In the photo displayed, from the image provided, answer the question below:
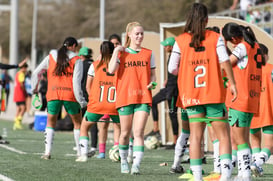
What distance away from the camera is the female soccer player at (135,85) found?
10.1 metres

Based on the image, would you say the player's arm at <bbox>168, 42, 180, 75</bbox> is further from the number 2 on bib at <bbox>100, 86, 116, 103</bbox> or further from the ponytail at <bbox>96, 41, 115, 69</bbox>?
the number 2 on bib at <bbox>100, 86, 116, 103</bbox>

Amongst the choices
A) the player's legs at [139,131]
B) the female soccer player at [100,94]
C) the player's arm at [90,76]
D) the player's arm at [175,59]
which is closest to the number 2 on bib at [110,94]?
the female soccer player at [100,94]

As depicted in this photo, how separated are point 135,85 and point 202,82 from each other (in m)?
1.80

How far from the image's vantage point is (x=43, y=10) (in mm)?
Result: 83625

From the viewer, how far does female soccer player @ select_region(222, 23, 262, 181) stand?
906 centimetres

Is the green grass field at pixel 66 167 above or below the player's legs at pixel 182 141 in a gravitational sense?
below

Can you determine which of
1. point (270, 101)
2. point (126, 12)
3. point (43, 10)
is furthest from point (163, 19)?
point (270, 101)

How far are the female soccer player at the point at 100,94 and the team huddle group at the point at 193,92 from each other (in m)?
0.02

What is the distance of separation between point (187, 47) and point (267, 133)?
116 inches

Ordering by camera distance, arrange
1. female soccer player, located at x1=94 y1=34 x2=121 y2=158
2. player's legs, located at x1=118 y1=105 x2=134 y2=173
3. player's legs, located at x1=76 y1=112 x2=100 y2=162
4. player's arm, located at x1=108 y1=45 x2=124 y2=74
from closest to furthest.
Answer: player's arm, located at x1=108 y1=45 x2=124 y2=74 → player's legs, located at x1=118 y1=105 x2=134 y2=173 → player's legs, located at x1=76 y1=112 x2=100 y2=162 → female soccer player, located at x1=94 y1=34 x2=121 y2=158

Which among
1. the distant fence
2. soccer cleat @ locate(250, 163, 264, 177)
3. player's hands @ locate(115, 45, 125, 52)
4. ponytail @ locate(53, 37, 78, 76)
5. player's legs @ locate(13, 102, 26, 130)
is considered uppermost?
the distant fence

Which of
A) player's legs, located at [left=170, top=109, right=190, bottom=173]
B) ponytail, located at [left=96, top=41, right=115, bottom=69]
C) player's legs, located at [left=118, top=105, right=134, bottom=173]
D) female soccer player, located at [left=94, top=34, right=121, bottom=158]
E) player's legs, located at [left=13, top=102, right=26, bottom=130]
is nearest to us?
player's legs, located at [left=118, top=105, right=134, bottom=173]

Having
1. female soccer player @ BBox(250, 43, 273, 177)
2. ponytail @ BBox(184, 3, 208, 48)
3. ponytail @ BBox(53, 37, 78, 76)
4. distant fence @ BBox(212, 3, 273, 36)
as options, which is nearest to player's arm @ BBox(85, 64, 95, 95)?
ponytail @ BBox(53, 37, 78, 76)

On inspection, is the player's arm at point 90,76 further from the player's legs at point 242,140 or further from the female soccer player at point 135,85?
the player's legs at point 242,140
